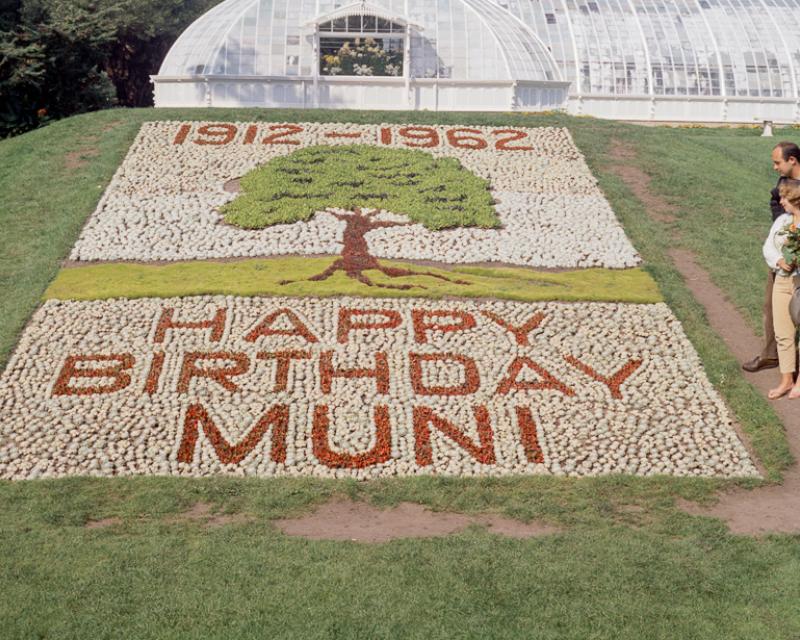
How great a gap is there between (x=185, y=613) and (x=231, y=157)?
17942 mm

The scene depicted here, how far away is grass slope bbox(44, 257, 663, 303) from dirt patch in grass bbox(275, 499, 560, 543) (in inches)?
258

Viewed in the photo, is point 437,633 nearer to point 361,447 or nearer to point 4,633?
point 4,633

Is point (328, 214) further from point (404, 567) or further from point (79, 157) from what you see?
point (404, 567)

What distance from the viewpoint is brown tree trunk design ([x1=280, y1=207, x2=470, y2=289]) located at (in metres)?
20.2

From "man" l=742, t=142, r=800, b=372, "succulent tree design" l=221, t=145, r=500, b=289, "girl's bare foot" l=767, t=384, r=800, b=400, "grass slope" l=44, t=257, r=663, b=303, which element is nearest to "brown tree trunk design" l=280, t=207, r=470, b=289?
"succulent tree design" l=221, t=145, r=500, b=289

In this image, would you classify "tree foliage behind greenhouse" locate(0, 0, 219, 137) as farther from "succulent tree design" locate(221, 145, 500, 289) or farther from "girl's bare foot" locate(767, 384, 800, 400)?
"girl's bare foot" locate(767, 384, 800, 400)

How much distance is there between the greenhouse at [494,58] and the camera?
36656mm

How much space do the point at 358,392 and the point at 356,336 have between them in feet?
5.79

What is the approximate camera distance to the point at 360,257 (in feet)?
69.8

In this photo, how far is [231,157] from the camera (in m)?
26.7

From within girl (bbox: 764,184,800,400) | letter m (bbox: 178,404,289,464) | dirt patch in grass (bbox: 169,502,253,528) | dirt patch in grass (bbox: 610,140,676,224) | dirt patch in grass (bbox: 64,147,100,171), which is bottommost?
letter m (bbox: 178,404,289,464)

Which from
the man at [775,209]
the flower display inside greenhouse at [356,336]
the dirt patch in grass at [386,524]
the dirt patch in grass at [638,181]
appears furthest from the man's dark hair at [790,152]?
the dirt patch in grass at [638,181]

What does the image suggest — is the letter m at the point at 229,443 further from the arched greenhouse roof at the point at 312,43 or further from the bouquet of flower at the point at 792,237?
the arched greenhouse roof at the point at 312,43

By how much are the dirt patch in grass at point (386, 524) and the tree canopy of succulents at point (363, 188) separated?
10438mm
